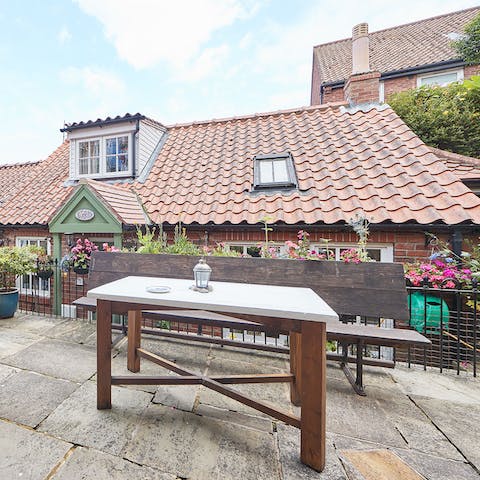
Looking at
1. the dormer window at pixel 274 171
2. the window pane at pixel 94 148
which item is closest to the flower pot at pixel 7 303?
the window pane at pixel 94 148

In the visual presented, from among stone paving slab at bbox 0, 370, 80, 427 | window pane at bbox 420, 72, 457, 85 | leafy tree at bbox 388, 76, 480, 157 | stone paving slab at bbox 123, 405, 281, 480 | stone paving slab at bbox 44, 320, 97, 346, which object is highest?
window pane at bbox 420, 72, 457, 85

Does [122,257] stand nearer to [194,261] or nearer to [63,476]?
[194,261]

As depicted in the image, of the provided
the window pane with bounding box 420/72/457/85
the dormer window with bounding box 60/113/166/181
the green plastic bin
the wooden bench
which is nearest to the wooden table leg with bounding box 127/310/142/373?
the wooden bench

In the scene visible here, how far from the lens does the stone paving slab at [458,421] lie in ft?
5.91

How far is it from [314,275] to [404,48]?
16.7m

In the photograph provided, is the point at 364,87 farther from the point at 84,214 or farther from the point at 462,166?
the point at 84,214

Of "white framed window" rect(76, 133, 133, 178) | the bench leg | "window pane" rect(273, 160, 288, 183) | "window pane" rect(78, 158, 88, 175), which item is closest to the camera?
the bench leg

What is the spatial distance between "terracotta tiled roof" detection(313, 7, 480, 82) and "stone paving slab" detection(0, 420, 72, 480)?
15.2 metres

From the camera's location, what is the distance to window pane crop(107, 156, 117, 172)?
23.6 ft

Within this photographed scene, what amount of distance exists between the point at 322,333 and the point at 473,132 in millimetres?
10213

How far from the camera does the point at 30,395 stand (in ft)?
7.30

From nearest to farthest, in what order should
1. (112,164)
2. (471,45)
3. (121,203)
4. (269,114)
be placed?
(121,203) → (112,164) → (269,114) → (471,45)

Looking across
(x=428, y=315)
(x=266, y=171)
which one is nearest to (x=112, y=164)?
(x=266, y=171)

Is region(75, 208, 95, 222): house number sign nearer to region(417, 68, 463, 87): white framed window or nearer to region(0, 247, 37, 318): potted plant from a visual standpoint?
region(0, 247, 37, 318): potted plant
